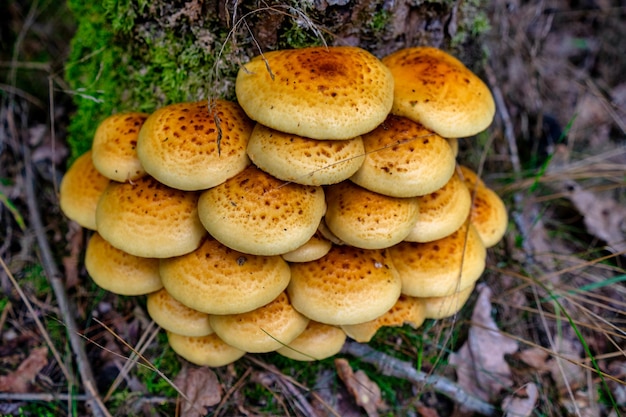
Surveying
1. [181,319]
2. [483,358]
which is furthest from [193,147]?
[483,358]

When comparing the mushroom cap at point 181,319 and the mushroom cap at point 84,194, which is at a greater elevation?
the mushroom cap at point 84,194

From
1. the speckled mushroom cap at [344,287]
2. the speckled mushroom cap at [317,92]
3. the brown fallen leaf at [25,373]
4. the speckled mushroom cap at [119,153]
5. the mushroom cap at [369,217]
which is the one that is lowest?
the brown fallen leaf at [25,373]

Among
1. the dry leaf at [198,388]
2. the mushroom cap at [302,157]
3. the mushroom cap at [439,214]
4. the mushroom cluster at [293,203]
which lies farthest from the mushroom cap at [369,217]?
the dry leaf at [198,388]

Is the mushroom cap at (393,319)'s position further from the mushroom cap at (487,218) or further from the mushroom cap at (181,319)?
the mushroom cap at (181,319)

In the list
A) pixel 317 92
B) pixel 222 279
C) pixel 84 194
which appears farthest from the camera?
pixel 84 194

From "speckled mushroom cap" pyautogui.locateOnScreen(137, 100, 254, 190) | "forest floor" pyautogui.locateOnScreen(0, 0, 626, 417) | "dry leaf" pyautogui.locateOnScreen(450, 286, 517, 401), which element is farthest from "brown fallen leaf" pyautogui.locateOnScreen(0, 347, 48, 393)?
"dry leaf" pyautogui.locateOnScreen(450, 286, 517, 401)

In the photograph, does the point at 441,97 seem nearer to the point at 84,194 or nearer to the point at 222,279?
the point at 222,279

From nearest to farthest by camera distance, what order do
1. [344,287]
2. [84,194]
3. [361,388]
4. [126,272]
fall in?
1. [344,287]
2. [126,272]
3. [84,194]
4. [361,388]
